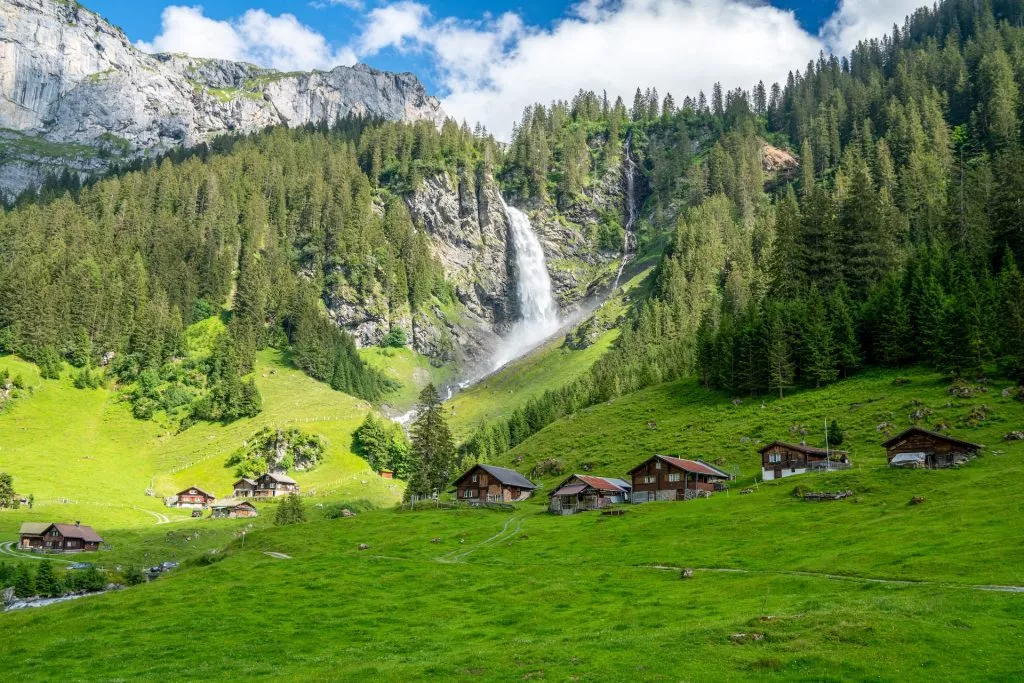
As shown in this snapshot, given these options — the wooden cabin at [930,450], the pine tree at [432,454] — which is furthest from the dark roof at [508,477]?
the wooden cabin at [930,450]

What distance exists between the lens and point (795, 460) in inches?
3556

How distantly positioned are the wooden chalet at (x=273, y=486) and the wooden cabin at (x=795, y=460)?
93322 millimetres

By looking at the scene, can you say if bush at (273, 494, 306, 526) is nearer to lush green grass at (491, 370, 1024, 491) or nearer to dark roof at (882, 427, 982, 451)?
lush green grass at (491, 370, 1024, 491)

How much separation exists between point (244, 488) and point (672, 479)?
303 ft

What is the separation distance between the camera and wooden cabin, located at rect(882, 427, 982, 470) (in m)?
77.1

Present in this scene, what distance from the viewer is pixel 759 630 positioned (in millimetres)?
36312

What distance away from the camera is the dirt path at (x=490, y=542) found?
239 feet

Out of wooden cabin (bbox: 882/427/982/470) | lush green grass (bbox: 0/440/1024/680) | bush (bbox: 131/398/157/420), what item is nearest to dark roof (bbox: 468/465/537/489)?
lush green grass (bbox: 0/440/1024/680)

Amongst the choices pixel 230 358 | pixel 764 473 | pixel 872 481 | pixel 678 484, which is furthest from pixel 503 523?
pixel 230 358

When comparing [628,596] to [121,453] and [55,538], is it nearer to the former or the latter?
[55,538]

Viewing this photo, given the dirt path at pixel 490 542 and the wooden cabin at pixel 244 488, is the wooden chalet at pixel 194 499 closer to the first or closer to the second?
the wooden cabin at pixel 244 488

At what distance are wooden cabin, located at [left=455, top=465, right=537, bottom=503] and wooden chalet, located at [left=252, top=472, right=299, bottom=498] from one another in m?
52.3

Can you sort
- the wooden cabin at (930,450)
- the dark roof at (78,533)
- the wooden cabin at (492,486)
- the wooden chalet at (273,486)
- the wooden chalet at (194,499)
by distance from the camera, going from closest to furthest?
1. the wooden cabin at (930,450)
2. the wooden cabin at (492,486)
3. the dark roof at (78,533)
4. the wooden chalet at (194,499)
5. the wooden chalet at (273,486)

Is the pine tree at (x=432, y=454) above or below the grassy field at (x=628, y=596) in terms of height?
above
